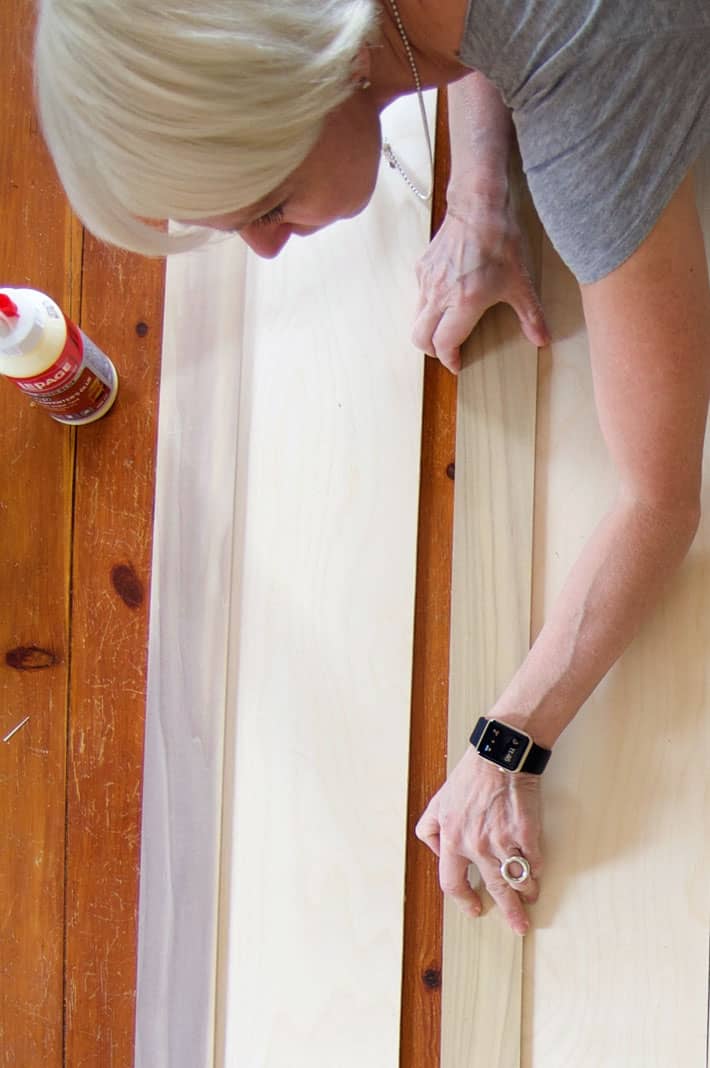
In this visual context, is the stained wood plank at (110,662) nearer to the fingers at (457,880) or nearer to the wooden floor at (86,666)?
the wooden floor at (86,666)

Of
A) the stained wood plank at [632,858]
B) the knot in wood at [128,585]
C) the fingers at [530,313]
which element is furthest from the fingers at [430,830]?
the fingers at [530,313]

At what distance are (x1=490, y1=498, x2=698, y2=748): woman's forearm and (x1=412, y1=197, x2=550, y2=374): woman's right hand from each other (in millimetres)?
239

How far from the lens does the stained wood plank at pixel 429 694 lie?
93cm

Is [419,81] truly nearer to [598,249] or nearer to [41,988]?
[598,249]

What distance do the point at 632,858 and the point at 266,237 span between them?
631 millimetres

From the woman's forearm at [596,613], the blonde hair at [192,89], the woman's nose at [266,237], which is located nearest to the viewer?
the blonde hair at [192,89]

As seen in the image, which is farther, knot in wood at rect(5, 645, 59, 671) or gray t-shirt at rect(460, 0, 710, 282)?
knot in wood at rect(5, 645, 59, 671)

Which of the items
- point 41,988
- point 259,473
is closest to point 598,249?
point 259,473

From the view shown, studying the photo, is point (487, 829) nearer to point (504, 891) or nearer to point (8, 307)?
point (504, 891)

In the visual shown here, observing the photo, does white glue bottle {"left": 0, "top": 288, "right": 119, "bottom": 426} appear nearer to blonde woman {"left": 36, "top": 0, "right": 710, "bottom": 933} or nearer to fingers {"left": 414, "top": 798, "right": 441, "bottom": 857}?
blonde woman {"left": 36, "top": 0, "right": 710, "bottom": 933}

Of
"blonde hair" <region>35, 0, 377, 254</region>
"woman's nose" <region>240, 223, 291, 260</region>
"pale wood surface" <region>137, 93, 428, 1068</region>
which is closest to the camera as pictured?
"blonde hair" <region>35, 0, 377, 254</region>

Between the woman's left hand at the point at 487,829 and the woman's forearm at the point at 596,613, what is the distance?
53mm

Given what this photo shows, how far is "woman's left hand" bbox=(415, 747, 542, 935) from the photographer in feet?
2.90

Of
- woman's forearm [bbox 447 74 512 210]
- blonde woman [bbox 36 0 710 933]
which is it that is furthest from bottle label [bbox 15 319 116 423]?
woman's forearm [bbox 447 74 512 210]
